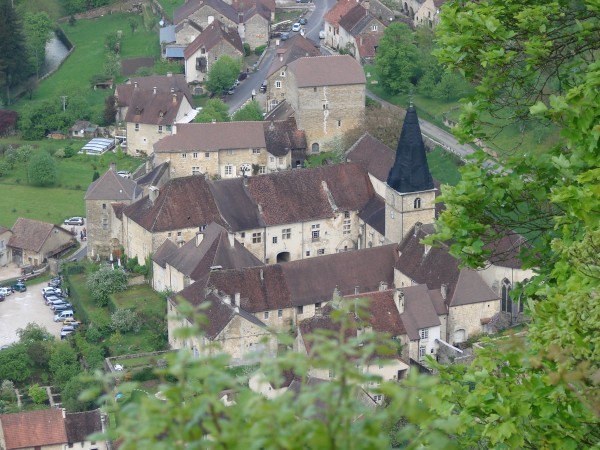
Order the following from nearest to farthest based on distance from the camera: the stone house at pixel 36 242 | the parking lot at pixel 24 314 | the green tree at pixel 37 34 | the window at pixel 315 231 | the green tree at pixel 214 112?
1. the parking lot at pixel 24 314
2. the window at pixel 315 231
3. the stone house at pixel 36 242
4. the green tree at pixel 214 112
5. the green tree at pixel 37 34

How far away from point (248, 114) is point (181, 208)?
13.9 meters

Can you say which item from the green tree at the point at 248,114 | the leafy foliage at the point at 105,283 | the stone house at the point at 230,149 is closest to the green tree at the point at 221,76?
the green tree at the point at 248,114

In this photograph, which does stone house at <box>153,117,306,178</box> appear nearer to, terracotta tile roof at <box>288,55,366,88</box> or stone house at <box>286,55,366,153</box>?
stone house at <box>286,55,366,153</box>

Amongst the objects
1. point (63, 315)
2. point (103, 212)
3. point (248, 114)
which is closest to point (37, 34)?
point (248, 114)

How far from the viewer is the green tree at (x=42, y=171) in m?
61.6

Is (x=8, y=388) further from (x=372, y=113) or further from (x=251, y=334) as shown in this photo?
(x=372, y=113)

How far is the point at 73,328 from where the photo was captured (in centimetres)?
4656

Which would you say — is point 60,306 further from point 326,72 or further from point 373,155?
point 326,72

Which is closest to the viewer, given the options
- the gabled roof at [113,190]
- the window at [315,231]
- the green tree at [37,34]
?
the window at [315,231]

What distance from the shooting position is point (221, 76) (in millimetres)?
68562

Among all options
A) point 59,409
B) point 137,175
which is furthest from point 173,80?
point 59,409

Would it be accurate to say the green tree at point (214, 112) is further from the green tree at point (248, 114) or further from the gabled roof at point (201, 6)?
the gabled roof at point (201, 6)

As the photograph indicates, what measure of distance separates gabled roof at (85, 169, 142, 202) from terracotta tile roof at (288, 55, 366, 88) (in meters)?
9.59

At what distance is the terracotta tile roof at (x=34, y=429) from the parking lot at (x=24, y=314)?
304 inches
